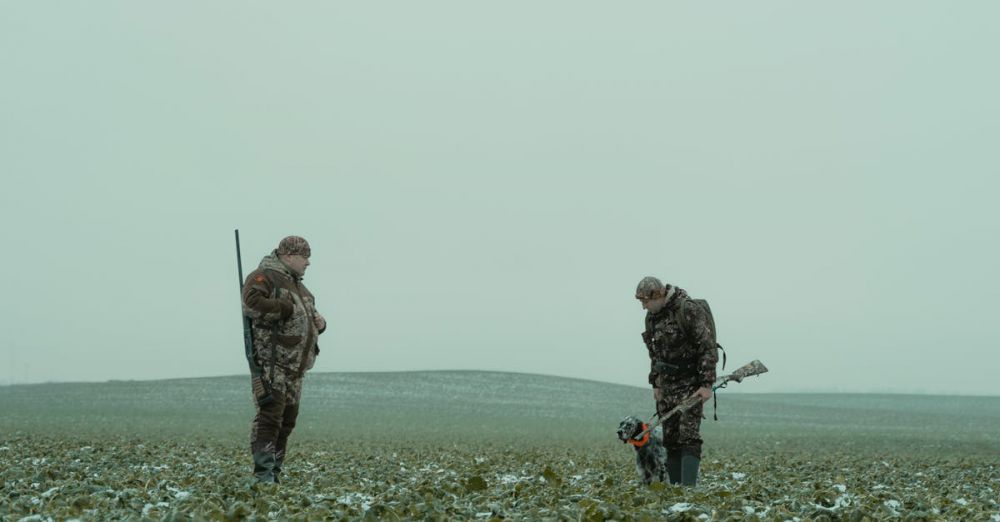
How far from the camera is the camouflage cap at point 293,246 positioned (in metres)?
13.1

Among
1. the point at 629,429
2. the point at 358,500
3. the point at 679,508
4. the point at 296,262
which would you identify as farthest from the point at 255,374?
the point at 679,508

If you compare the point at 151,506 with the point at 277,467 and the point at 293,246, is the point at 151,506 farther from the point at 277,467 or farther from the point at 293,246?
the point at 293,246

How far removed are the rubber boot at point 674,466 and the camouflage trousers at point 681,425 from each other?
75 millimetres

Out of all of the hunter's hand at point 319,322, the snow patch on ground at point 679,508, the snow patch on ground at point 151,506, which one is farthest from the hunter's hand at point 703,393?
the snow patch on ground at point 151,506

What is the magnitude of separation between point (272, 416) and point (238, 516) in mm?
4097

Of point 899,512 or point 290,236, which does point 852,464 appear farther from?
point 290,236

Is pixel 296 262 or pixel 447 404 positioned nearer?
pixel 296 262

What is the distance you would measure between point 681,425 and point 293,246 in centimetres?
568

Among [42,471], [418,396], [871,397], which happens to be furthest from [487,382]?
[42,471]

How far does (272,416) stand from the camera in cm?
1288

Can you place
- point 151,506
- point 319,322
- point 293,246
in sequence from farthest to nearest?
point 319,322
point 293,246
point 151,506

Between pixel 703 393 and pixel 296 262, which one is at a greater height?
pixel 296 262

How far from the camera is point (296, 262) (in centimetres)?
1311

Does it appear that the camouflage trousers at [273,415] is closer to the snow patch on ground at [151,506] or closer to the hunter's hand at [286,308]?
the hunter's hand at [286,308]
